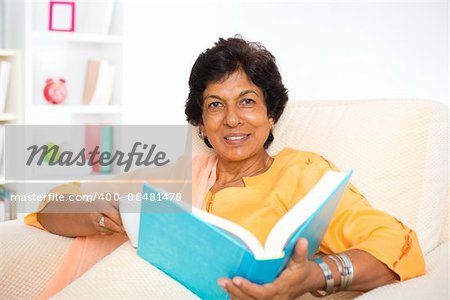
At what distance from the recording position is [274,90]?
1572 mm

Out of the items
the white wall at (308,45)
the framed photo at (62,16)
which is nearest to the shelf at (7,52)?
the framed photo at (62,16)

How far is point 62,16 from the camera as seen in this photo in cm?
301

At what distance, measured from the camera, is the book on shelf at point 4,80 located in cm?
284

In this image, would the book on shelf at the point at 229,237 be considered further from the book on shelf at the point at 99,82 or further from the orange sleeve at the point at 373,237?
the book on shelf at the point at 99,82

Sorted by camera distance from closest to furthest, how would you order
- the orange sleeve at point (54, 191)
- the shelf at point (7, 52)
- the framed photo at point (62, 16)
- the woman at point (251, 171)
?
the woman at point (251, 171)
the orange sleeve at point (54, 191)
the shelf at point (7, 52)
the framed photo at point (62, 16)

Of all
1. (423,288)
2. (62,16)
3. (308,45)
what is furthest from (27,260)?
(308,45)

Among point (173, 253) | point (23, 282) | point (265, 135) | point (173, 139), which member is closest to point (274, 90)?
point (265, 135)

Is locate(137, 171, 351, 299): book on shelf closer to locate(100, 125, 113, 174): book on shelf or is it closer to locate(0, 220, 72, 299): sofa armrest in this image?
locate(0, 220, 72, 299): sofa armrest

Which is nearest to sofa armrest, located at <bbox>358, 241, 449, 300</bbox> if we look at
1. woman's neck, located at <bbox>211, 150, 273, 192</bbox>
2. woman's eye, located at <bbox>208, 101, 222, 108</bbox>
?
woman's neck, located at <bbox>211, 150, 273, 192</bbox>

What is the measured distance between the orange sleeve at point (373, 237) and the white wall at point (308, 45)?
198 cm

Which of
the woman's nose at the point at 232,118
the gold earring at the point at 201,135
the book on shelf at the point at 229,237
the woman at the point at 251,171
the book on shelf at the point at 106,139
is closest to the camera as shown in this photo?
the book on shelf at the point at 229,237

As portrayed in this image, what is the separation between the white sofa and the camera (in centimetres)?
128

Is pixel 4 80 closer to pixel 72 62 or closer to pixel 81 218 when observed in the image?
pixel 72 62

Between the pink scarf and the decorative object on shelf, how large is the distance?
1.56 m
